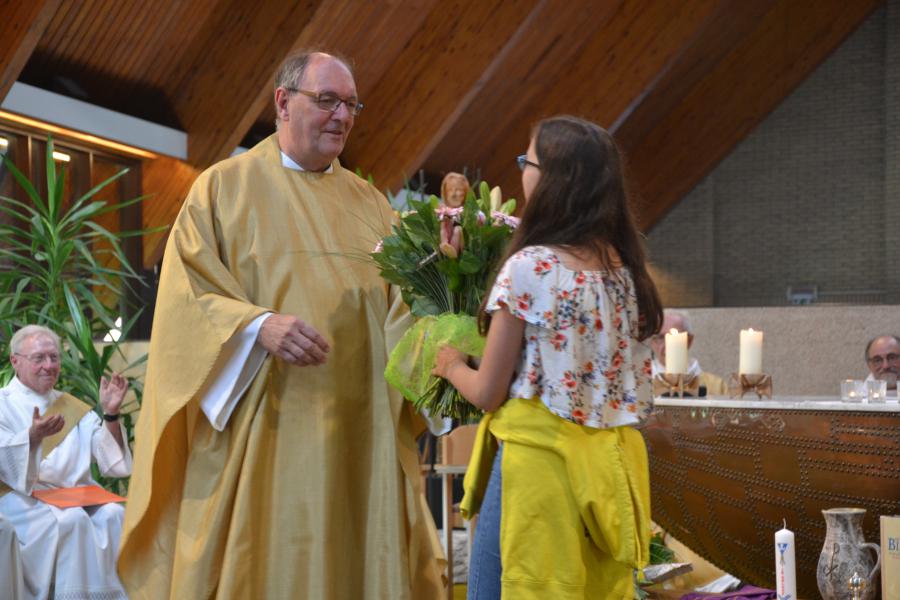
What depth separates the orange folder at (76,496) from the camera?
15.3 ft

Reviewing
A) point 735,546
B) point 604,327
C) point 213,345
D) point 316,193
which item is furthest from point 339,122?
point 735,546

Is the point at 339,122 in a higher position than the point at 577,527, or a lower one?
→ higher

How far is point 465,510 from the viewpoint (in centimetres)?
228

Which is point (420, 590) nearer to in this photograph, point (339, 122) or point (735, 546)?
point (339, 122)

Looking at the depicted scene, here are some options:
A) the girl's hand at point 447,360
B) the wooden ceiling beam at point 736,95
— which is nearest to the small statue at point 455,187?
the girl's hand at point 447,360

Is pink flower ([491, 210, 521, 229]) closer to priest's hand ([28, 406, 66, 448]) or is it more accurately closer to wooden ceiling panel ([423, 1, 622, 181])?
priest's hand ([28, 406, 66, 448])

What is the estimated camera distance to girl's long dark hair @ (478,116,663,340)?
2.14 meters

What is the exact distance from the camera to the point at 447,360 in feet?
7.47

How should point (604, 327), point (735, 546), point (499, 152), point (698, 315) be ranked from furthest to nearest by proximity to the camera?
point (499, 152) → point (698, 315) → point (735, 546) → point (604, 327)

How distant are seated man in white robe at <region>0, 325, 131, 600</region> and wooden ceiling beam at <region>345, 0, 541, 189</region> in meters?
3.96

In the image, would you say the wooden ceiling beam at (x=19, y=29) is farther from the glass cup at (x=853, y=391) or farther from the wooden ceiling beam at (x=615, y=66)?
the wooden ceiling beam at (x=615, y=66)

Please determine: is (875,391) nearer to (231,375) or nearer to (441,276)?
(441,276)

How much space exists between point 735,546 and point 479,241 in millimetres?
1966

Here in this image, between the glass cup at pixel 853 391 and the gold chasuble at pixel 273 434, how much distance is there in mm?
1368
